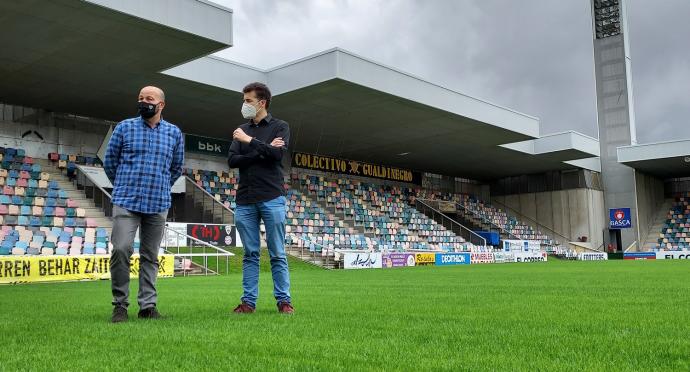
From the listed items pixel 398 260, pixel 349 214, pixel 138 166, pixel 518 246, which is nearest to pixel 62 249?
pixel 398 260

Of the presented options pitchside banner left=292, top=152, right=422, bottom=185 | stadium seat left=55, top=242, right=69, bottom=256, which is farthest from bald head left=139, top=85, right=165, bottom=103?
pitchside banner left=292, top=152, right=422, bottom=185

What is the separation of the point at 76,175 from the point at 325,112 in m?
10.5

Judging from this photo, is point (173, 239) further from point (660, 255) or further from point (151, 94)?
point (660, 255)

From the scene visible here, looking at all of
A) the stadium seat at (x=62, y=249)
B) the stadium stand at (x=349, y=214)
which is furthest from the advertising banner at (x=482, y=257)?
the stadium seat at (x=62, y=249)

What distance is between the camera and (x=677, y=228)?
46.8 meters

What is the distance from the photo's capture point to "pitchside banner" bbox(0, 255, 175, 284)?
45.7ft

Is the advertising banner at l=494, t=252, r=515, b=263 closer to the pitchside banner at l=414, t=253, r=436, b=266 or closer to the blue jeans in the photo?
the pitchside banner at l=414, t=253, r=436, b=266

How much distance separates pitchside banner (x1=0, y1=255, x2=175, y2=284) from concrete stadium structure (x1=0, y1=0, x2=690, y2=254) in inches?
243

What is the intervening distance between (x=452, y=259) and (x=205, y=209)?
12.2 m

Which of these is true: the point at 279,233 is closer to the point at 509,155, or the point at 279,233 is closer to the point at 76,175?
the point at 76,175

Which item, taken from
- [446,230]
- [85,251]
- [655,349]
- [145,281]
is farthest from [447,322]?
[446,230]

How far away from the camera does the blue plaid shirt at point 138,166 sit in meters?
4.89

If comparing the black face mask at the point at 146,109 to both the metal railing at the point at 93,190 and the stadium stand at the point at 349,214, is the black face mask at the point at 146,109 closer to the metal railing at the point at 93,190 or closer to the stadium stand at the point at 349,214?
the metal railing at the point at 93,190

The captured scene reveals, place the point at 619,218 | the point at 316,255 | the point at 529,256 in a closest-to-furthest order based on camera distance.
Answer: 1. the point at 316,255
2. the point at 529,256
3. the point at 619,218
